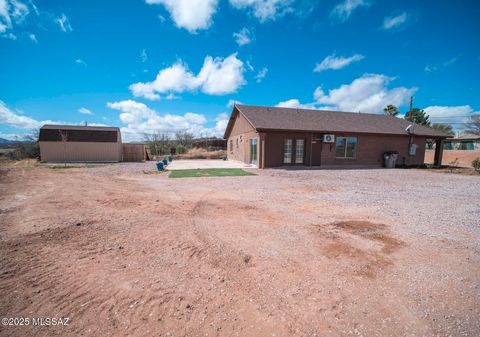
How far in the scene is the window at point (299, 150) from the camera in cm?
1541

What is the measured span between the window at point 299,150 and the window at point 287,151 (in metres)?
0.47

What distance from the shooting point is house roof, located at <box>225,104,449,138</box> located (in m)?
15.2

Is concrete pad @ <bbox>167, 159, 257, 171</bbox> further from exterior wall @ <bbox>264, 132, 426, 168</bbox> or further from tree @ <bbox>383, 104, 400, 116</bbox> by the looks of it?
tree @ <bbox>383, 104, 400, 116</bbox>

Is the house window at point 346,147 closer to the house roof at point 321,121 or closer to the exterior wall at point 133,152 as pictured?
the house roof at point 321,121

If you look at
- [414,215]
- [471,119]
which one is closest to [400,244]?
[414,215]

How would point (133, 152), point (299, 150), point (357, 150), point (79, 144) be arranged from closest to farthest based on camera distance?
point (299, 150), point (357, 150), point (79, 144), point (133, 152)

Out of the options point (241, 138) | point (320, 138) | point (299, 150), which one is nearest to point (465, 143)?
point (320, 138)

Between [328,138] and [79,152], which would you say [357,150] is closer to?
[328,138]

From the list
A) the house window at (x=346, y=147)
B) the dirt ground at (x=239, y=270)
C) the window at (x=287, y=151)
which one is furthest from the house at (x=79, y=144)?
the house window at (x=346, y=147)

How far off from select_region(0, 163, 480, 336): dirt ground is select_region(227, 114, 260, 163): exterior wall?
428 inches

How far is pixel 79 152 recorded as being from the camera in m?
21.1

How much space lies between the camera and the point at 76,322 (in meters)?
1.93

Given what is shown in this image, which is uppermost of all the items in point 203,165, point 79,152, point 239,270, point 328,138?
point 328,138

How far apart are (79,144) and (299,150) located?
68.4ft
